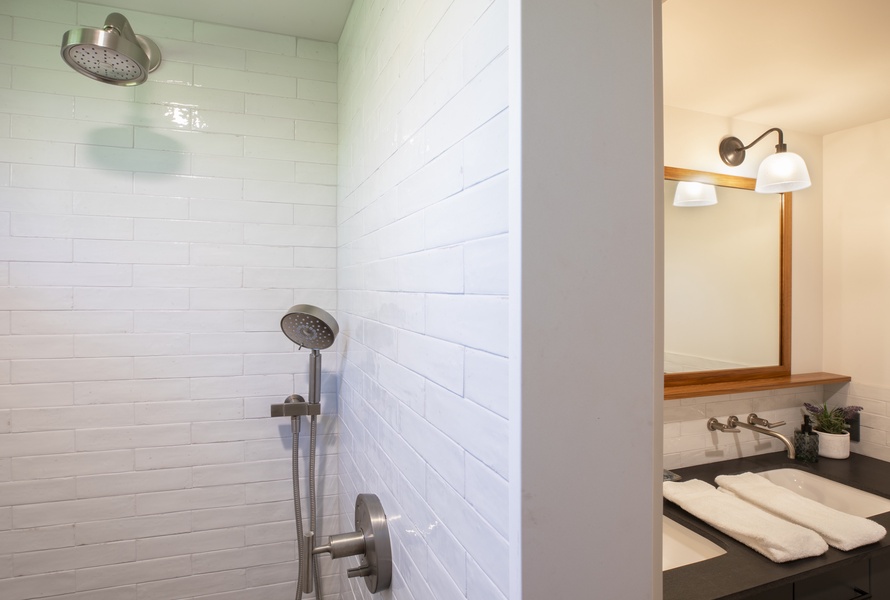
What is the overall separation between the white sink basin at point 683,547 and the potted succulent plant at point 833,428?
41.2 inches

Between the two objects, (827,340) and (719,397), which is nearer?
(719,397)

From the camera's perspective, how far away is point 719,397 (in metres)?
1.95

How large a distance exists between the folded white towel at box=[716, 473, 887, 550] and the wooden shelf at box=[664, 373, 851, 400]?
1.03 ft

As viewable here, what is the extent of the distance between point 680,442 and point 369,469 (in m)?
1.27

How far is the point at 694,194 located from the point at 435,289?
163 centimetres

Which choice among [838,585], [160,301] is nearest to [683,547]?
[838,585]

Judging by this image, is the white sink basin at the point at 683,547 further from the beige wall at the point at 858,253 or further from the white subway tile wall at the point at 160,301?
the beige wall at the point at 858,253

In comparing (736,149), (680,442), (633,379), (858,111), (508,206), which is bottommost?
(680,442)

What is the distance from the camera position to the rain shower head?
1.14 meters

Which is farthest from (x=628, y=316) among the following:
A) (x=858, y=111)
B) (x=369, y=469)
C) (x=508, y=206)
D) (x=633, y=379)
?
(x=858, y=111)

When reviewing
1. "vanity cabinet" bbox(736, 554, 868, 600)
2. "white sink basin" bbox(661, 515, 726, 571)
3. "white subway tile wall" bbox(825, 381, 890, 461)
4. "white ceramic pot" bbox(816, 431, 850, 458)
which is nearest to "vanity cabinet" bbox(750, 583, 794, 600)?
"vanity cabinet" bbox(736, 554, 868, 600)

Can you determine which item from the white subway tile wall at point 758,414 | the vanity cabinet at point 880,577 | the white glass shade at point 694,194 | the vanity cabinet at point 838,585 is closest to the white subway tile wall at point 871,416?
the white subway tile wall at point 758,414

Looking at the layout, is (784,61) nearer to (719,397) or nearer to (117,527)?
(719,397)

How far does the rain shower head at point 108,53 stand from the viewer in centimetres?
114
